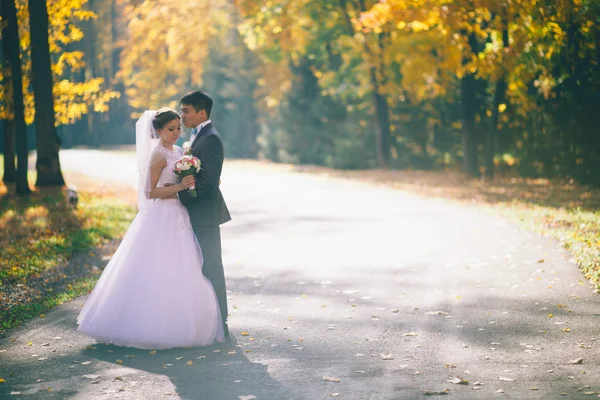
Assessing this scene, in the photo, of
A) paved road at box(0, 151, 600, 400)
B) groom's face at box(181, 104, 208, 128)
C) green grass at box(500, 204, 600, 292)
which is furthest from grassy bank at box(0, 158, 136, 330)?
green grass at box(500, 204, 600, 292)

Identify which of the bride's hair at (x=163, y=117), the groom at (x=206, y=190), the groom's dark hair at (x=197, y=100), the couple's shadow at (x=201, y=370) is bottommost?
the couple's shadow at (x=201, y=370)

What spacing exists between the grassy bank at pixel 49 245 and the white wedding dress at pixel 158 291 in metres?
1.68

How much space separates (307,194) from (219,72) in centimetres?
3601

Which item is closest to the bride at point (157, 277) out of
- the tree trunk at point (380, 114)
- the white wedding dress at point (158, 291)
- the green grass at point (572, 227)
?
the white wedding dress at point (158, 291)

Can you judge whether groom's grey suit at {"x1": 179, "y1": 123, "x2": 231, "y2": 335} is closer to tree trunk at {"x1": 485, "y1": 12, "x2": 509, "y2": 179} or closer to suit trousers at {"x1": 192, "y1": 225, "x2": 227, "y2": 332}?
suit trousers at {"x1": 192, "y1": 225, "x2": 227, "y2": 332}

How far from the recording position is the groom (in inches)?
279

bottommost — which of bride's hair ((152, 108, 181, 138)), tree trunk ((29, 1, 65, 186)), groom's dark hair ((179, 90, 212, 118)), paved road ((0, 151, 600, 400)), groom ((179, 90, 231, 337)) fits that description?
paved road ((0, 151, 600, 400))

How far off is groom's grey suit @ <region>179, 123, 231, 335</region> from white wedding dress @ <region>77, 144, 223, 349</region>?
0.10m

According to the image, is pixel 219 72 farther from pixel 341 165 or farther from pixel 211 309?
pixel 211 309

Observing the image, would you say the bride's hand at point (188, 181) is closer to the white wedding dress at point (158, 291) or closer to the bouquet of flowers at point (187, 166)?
the bouquet of flowers at point (187, 166)

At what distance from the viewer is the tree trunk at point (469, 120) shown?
2802 centimetres

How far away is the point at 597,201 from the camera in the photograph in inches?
772

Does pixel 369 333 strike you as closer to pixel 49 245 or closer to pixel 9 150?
pixel 49 245

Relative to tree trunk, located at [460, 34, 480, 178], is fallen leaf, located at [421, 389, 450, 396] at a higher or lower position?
lower
